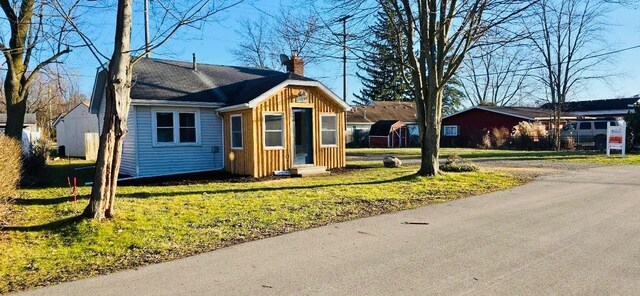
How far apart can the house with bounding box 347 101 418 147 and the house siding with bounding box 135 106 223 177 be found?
23.9 m

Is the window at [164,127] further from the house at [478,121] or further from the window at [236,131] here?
the house at [478,121]

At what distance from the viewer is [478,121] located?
129 ft

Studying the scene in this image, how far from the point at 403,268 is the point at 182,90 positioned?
1260cm

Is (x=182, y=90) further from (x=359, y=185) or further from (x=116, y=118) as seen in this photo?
(x=116, y=118)

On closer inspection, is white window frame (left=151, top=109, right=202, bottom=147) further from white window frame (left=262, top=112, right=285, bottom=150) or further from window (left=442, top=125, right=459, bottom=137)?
window (left=442, top=125, right=459, bottom=137)

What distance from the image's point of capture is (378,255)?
18.1 feet

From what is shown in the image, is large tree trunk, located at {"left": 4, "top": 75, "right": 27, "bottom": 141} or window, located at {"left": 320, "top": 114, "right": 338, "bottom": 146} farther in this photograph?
window, located at {"left": 320, "top": 114, "right": 338, "bottom": 146}

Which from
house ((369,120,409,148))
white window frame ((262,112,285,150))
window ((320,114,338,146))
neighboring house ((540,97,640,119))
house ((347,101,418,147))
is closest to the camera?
white window frame ((262,112,285,150))

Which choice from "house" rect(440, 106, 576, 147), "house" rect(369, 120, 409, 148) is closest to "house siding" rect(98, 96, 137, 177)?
"house" rect(369, 120, 409, 148)

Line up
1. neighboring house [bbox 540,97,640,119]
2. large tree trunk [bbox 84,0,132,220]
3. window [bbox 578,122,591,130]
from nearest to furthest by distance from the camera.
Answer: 1. large tree trunk [bbox 84,0,132,220]
2. window [bbox 578,122,591,130]
3. neighboring house [bbox 540,97,640,119]

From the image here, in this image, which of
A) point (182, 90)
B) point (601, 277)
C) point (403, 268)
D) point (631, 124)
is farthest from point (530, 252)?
point (631, 124)

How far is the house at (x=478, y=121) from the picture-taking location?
36.9 metres

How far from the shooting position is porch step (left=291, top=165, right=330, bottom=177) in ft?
48.3

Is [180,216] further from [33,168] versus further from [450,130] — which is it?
[450,130]
